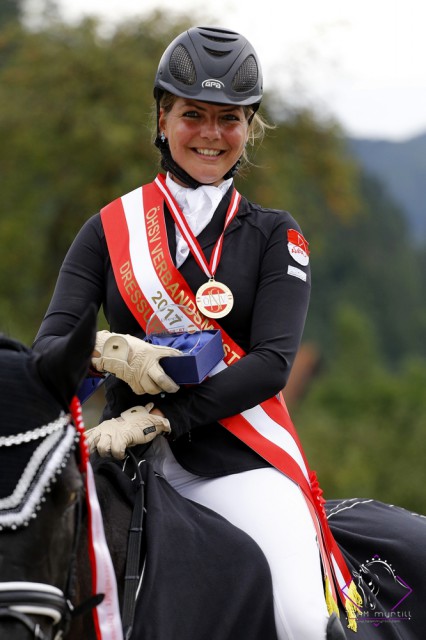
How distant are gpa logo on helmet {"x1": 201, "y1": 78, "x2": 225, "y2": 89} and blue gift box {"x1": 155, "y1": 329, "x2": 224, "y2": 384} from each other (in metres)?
0.98

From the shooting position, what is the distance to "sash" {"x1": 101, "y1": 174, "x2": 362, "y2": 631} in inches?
172

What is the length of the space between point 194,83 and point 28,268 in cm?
2088

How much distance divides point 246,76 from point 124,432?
1.57m

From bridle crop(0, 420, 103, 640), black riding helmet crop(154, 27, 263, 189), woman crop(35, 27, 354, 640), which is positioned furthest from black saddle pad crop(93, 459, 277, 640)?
black riding helmet crop(154, 27, 263, 189)

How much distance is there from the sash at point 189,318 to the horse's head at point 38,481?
1.05 meters

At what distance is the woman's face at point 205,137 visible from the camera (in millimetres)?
4688

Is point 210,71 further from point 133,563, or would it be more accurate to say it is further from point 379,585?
point 379,585

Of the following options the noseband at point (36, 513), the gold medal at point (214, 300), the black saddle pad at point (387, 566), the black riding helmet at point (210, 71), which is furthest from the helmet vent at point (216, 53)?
the black saddle pad at point (387, 566)

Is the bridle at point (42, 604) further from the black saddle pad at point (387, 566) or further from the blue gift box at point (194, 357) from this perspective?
the black saddle pad at point (387, 566)

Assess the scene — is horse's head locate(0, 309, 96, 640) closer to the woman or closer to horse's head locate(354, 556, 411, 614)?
the woman

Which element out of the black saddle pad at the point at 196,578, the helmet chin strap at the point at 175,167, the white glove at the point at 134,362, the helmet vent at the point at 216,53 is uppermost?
the helmet vent at the point at 216,53

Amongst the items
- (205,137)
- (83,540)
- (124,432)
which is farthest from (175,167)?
(83,540)

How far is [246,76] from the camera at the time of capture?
469 cm

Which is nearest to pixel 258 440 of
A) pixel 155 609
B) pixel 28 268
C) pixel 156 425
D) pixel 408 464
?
pixel 156 425
